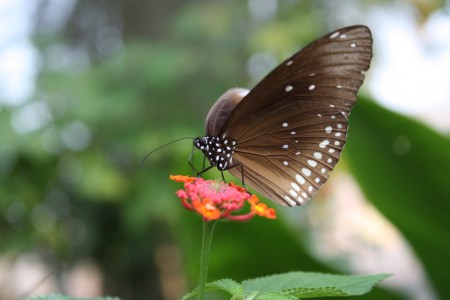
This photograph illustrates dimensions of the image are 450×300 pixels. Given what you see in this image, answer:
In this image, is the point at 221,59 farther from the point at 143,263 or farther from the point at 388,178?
the point at 388,178

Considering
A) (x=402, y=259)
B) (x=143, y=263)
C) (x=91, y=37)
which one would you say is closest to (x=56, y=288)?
(x=143, y=263)

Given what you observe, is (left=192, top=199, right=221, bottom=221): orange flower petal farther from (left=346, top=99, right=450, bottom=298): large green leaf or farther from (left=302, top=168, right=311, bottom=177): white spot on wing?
(left=346, top=99, right=450, bottom=298): large green leaf

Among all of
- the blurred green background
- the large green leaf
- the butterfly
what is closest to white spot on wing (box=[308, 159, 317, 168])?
the butterfly

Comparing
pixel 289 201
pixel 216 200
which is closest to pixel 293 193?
pixel 289 201

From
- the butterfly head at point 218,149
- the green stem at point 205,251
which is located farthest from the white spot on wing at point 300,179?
the green stem at point 205,251

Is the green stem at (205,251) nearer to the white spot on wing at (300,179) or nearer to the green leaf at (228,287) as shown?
the green leaf at (228,287)
